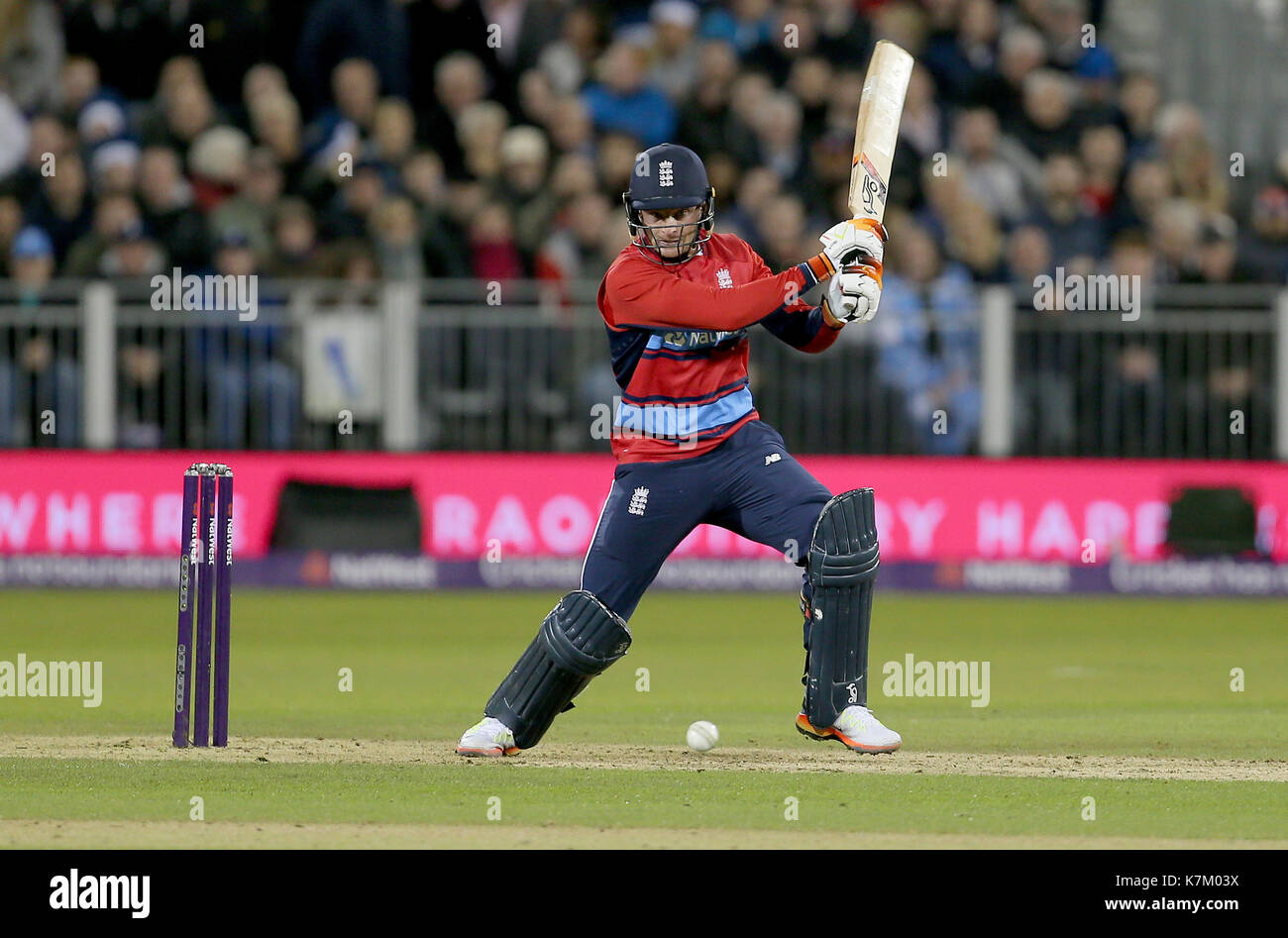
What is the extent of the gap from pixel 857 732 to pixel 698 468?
1204 millimetres

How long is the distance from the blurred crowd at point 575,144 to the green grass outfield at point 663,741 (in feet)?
9.35

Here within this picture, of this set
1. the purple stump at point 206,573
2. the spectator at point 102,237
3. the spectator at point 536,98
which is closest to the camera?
the purple stump at point 206,573

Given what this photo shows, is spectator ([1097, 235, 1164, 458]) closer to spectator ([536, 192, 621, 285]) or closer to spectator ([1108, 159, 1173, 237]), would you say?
spectator ([1108, 159, 1173, 237])

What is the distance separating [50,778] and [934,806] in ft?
10.4

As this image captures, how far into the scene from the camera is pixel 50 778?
820 cm

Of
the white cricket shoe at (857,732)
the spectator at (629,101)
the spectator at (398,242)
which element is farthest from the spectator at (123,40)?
the white cricket shoe at (857,732)

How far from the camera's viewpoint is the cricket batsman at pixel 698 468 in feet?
27.9

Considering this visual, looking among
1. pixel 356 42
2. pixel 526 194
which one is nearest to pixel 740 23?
pixel 526 194

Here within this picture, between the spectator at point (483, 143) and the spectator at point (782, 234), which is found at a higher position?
the spectator at point (483, 143)

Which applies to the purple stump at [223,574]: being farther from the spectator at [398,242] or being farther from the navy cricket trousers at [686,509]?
the spectator at [398,242]

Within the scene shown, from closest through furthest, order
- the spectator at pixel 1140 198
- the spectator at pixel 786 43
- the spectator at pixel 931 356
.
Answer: the spectator at pixel 931 356, the spectator at pixel 1140 198, the spectator at pixel 786 43

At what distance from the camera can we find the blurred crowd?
1695 centimetres

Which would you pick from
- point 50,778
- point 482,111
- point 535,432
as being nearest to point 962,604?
point 535,432

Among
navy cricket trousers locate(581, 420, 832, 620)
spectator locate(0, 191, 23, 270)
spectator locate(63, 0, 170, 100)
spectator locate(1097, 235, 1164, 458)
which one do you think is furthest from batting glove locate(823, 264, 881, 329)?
spectator locate(63, 0, 170, 100)
